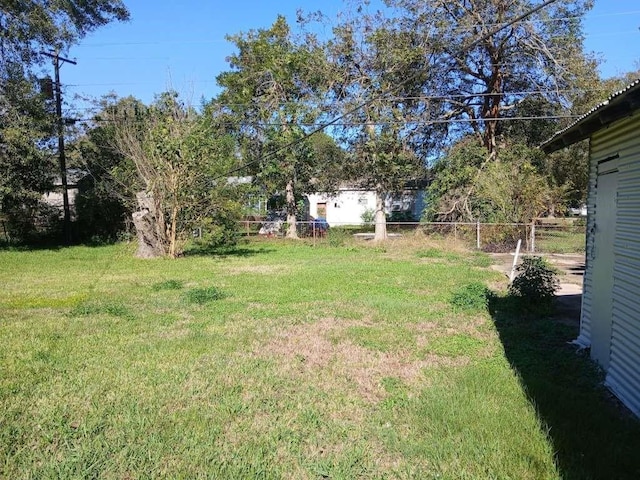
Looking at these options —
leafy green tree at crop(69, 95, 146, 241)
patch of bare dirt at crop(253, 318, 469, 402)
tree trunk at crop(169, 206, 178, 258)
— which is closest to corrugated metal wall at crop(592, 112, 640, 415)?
patch of bare dirt at crop(253, 318, 469, 402)

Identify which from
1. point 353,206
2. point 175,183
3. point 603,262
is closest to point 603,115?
point 603,262

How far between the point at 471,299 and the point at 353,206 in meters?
33.9

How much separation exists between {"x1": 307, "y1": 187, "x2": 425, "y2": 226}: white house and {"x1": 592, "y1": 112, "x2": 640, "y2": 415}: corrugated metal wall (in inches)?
1313

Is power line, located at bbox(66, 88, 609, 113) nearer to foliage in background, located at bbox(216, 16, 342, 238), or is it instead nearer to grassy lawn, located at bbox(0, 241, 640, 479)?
foliage in background, located at bbox(216, 16, 342, 238)

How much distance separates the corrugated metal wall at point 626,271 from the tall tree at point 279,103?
18672 millimetres

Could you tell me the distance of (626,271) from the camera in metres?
4.65

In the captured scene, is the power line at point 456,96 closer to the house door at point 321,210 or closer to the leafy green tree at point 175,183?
the leafy green tree at point 175,183

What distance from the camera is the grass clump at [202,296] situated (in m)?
8.84

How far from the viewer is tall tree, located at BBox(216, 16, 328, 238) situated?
23.3m

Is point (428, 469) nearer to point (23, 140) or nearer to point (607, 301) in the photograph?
point (607, 301)

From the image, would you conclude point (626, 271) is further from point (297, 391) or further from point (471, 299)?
point (471, 299)

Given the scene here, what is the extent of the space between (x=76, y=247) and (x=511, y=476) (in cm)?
2130

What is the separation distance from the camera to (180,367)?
5.18 m

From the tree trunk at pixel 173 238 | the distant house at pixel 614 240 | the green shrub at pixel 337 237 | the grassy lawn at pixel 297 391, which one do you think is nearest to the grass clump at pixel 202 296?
the grassy lawn at pixel 297 391
